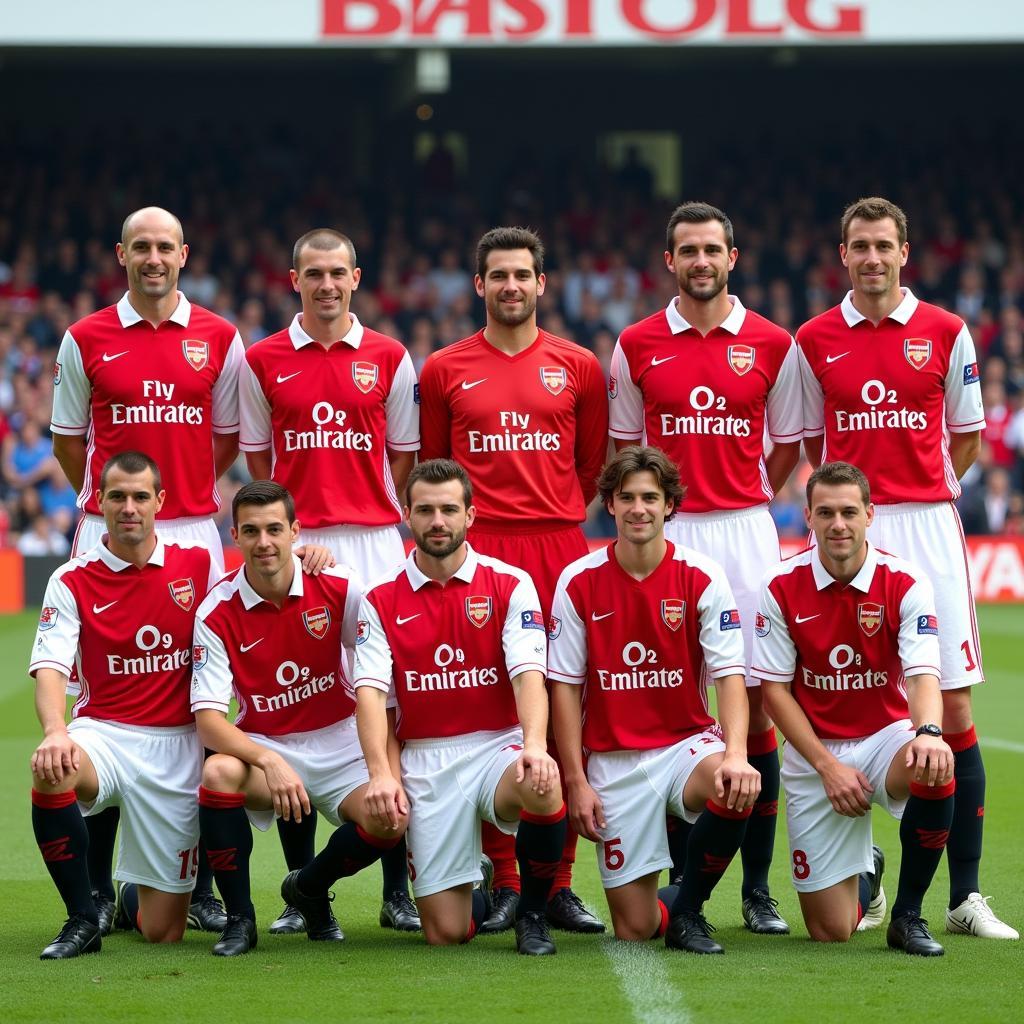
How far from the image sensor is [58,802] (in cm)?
520

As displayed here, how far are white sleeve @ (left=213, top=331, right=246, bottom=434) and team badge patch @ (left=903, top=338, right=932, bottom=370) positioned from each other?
2.39 metres

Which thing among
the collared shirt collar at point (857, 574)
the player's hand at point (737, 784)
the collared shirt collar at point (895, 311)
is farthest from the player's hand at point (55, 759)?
the collared shirt collar at point (895, 311)

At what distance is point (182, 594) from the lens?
18.5ft

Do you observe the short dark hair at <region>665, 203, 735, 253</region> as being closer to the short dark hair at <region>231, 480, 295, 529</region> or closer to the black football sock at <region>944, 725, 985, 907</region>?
the short dark hair at <region>231, 480, 295, 529</region>

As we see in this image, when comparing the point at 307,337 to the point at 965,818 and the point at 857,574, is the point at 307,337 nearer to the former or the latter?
the point at 857,574

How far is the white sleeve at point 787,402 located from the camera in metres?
6.04

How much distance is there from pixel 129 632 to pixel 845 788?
93.7 inches

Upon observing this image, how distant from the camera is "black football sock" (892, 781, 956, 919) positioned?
5.11m

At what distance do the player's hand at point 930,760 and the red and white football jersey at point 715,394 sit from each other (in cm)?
127

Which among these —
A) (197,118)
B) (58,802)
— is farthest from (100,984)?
(197,118)

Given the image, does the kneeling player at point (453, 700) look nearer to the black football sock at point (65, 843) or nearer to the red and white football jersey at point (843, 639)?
the red and white football jersey at point (843, 639)

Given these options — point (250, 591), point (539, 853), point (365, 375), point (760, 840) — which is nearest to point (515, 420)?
point (365, 375)

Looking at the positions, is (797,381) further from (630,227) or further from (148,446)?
(630,227)

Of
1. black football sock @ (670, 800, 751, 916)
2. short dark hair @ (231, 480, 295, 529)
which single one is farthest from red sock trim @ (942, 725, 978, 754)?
short dark hair @ (231, 480, 295, 529)
